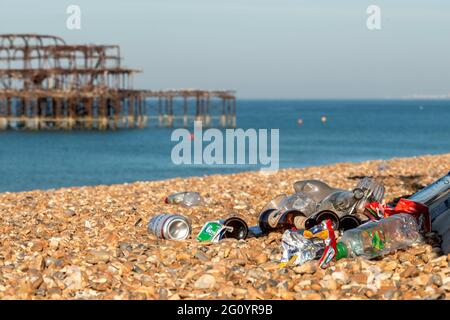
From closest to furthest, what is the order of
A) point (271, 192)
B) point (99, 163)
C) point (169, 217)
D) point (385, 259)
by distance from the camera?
point (385, 259)
point (169, 217)
point (271, 192)
point (99, 163)

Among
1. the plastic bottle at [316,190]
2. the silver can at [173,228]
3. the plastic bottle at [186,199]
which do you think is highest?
the plastic bottle at [316,190]

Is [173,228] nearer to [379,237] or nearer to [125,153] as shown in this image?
[379,237]

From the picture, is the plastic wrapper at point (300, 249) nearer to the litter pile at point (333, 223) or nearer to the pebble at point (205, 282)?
the litter pile at point (333, 223)

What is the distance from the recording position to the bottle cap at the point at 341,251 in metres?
6.69

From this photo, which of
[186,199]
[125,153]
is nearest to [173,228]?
[186,199]

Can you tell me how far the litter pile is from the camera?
673cm

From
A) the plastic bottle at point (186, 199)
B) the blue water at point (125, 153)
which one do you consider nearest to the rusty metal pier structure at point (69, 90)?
the blue water at point (125, 153)

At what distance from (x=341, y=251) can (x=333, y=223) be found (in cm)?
128

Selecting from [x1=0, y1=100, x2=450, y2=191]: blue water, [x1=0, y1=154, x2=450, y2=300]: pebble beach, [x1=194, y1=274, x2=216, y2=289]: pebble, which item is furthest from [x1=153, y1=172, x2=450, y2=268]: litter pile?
[x1=0, y1=100, x2=450, y2=191]: blue water

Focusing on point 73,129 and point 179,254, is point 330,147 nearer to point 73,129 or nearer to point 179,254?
point 73,129

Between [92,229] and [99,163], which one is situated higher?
[92,229]
